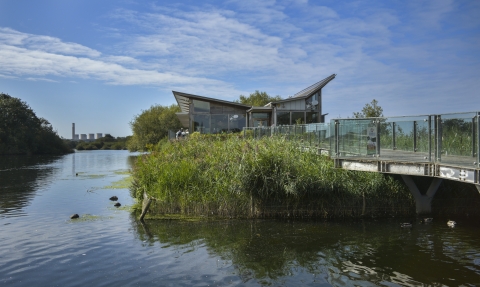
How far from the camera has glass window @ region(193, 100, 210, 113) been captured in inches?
1601

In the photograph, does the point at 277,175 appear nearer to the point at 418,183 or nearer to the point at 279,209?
the point at 279,209

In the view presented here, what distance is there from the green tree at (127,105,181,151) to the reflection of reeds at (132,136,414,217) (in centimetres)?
4350

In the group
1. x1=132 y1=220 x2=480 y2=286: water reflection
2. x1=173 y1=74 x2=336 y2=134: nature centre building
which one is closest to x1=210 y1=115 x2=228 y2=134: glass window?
x1=173 y1=74 x2=336 y2=134: nature centre building

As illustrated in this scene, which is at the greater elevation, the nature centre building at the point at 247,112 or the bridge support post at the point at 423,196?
the nature centre building at the point at 247,112

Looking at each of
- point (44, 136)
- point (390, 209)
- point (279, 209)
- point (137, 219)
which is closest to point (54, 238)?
point (137, 219)

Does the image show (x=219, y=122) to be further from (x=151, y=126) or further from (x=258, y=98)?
(x=258, y=98)

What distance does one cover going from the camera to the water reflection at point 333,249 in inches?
385

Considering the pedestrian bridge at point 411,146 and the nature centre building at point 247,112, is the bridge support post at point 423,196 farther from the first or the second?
the nature centre building at point 247,112

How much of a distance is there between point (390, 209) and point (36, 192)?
20.3 m

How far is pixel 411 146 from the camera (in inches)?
522

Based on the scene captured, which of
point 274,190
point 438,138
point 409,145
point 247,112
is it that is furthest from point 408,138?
point 247,112

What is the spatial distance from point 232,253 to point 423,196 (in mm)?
8372

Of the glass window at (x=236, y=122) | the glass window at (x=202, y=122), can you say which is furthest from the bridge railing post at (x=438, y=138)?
the glass window at (x=202, y=122)

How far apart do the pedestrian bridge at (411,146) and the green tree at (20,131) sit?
7207 centimetres
